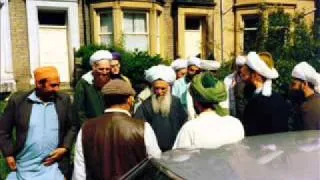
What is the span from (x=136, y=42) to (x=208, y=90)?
13891 mm

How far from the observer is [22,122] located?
12.9 feet

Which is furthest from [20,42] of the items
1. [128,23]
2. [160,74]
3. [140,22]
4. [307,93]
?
[307,93]

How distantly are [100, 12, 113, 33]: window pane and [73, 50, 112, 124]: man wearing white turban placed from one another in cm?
1203

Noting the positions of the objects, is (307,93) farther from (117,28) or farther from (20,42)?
(117,28)

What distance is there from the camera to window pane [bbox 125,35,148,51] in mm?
17005

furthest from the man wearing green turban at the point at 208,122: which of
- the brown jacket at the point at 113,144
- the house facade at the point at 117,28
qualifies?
the house facade at the point at 117,28

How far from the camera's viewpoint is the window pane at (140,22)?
1730cm

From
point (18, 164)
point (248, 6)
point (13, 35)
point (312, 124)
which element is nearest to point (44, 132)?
point (18, 164)

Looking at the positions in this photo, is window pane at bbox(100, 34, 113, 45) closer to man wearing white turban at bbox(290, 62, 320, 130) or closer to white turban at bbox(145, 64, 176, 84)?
white turban at bbox(145, 64, 176, 84)

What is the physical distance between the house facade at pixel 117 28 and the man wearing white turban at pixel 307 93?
7797 millimetres

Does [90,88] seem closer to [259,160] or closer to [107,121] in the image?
[107,121]

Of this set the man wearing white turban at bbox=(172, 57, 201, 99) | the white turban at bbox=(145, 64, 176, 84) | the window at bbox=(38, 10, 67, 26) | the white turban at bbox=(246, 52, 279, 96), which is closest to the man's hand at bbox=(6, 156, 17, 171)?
the white turban at bbox=(145, 64, 176, 84)

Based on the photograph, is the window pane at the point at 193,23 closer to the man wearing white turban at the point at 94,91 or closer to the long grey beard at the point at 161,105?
the man wearing white turban at the point at 94,91

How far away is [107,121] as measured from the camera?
3.41 metres
